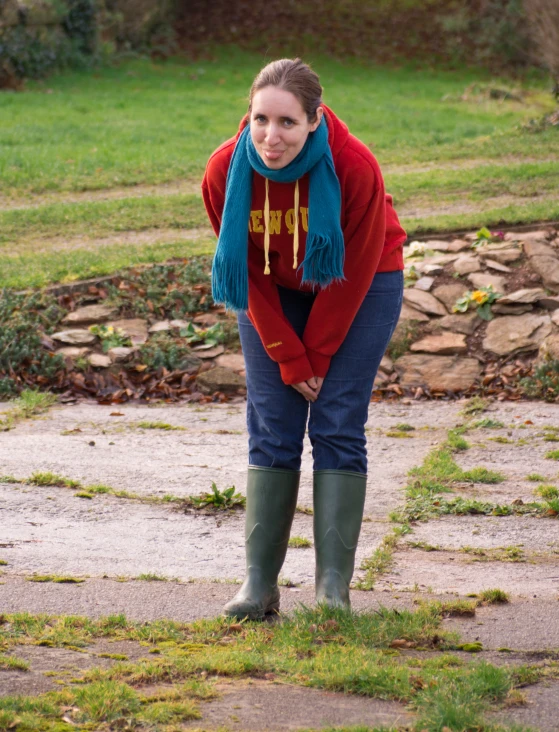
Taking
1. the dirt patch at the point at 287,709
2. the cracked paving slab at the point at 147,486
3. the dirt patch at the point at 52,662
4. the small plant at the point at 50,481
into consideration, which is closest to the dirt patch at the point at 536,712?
the dirt patch at the point at 287,709

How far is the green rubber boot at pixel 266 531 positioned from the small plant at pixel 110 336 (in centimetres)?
451

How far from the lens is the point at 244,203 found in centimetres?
337

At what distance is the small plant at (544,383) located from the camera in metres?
7.28

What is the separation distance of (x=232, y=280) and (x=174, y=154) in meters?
10.5

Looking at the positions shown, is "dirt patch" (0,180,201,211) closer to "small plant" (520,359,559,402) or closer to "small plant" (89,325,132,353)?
"small plant" (89,325,132,353)

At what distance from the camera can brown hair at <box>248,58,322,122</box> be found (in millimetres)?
3223

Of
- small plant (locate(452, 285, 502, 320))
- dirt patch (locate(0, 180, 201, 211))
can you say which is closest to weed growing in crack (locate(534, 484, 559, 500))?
small plant (locate(452, 285, 502, 320))

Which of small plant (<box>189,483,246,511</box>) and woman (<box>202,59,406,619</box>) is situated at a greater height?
woman (<box>202,59,406,619</box>)

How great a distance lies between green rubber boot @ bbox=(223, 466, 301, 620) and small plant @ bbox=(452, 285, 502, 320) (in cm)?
494

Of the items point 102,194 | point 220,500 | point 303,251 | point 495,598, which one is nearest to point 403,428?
point 220,500

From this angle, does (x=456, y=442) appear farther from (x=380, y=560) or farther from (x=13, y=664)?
(x=13, y=664)

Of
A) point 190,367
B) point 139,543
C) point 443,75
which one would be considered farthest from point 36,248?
point 443,75

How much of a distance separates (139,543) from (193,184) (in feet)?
26.7

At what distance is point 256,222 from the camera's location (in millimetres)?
3455
